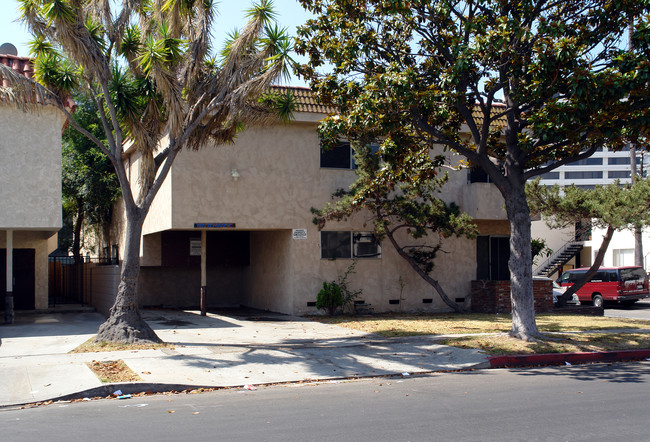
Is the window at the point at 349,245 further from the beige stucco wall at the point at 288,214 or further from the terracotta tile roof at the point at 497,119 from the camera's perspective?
the terracotta tile roof at the point at 497,119

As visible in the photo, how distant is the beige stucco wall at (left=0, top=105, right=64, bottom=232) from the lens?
15.4 meters

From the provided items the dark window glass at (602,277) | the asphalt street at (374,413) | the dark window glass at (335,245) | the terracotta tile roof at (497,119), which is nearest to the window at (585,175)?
the dark window glass at (602,277)

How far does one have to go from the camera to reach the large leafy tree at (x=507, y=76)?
11469 mm

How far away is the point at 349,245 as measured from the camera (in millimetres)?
19766

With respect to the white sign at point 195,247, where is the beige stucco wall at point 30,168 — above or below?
above

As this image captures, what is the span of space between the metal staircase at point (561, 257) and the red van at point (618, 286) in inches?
440

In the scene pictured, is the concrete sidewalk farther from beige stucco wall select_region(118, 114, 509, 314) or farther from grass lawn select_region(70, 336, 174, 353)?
beige stucco wall select_region(118, 114, 509, 314)

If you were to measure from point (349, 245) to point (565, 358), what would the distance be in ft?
29.1

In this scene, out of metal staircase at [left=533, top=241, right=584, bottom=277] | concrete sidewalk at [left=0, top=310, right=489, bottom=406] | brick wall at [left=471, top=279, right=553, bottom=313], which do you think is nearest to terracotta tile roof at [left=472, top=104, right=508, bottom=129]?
brick wall at [left=471, top=279, right=553, bottom=313]

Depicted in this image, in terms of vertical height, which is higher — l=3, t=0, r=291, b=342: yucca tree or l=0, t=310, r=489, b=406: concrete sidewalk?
l=3, t=0, r=291, b=342: yucca tree

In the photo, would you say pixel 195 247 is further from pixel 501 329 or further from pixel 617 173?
pixel 617 173

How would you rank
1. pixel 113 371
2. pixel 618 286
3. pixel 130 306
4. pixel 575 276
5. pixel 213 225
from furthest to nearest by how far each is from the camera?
pixel 575 276, pixel 618 286, pixel 213 225, pixel 130 306, pixel 113 371

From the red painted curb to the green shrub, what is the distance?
7.66m

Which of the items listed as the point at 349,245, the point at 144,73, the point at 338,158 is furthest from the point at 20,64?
the point at 349,245
